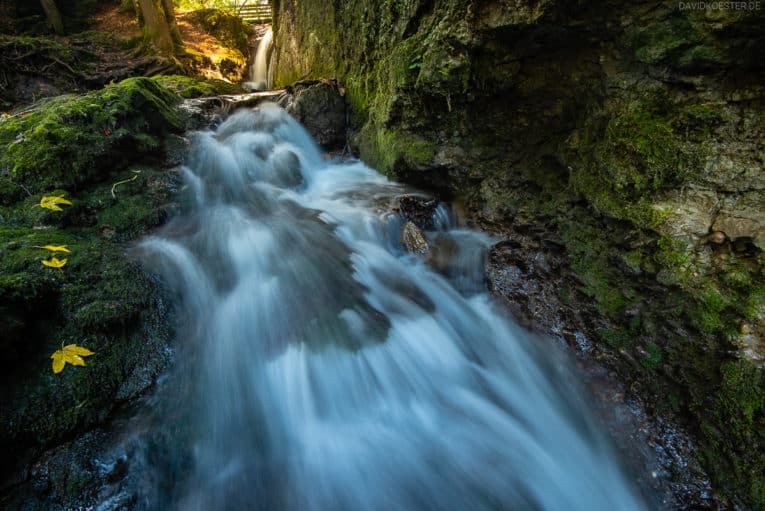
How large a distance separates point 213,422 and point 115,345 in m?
0.89

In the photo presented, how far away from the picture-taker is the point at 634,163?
2.69 m

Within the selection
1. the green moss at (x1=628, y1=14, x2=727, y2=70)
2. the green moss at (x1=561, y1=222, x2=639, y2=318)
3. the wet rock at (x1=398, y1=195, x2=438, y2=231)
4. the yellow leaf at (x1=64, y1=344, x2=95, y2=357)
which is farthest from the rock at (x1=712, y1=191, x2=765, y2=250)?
the yellow leaf at (x1=64, y1=344, x2=95, y2=357)

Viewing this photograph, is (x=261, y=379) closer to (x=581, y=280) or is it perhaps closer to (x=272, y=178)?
(x=581, y=280)

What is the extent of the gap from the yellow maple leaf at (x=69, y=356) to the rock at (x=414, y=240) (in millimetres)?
3125

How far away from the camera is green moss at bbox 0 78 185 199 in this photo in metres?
3.55

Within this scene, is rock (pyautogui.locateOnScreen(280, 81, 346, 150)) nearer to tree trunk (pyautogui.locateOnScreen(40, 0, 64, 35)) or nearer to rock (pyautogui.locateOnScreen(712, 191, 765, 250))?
rock (pyautogui.locateOnScreen(712, 191, 765, 250))

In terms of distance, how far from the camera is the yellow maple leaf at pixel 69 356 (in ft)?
6.82

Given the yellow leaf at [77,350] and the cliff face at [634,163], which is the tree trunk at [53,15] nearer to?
the cliff face at [634,163]

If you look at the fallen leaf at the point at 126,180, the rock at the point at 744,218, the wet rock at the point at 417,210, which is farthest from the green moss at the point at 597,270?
the fallen leaf at the point at 126,180

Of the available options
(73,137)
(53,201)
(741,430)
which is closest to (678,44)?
(741,430)

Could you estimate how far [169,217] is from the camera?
13.8 feet

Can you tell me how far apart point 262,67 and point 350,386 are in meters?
15.2

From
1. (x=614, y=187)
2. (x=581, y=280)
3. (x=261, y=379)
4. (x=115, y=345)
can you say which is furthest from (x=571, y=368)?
(x=115, y=345)

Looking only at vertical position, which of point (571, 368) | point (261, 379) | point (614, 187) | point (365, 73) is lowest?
point (261, 379)
